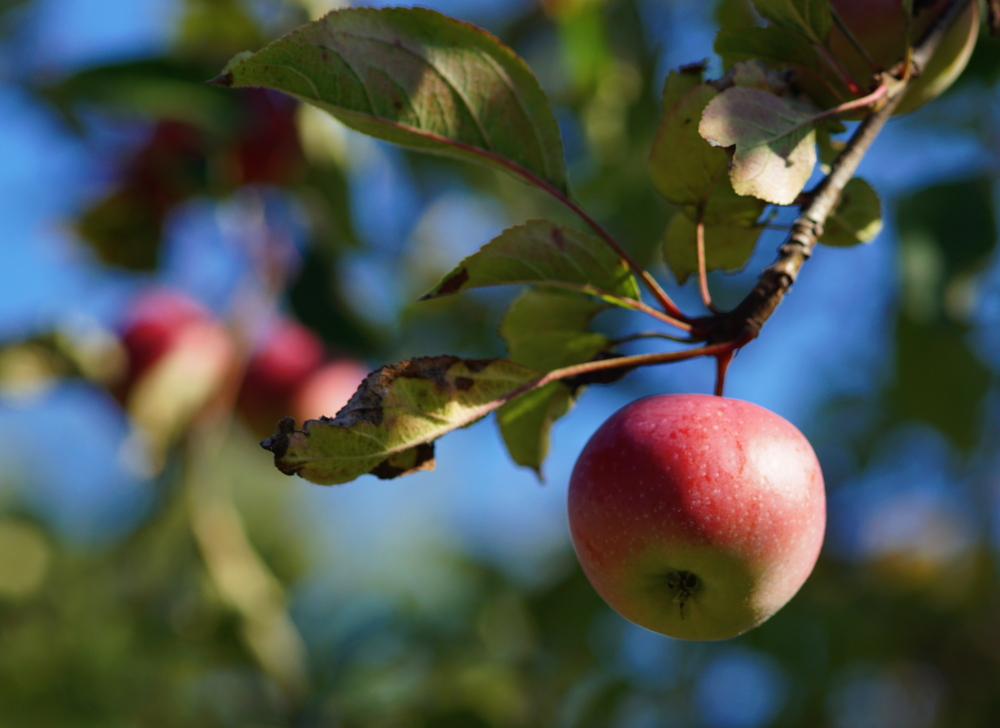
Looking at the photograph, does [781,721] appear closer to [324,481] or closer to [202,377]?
[202,377]

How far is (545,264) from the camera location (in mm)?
642

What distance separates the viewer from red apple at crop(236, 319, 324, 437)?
194cm

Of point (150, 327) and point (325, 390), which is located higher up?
point (150, 327)

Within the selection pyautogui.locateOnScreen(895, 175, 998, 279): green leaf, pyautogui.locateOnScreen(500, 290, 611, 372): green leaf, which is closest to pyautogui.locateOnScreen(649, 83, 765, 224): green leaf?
pyautogui.locateOnScreen(500, 290, 611, 372): green leaf

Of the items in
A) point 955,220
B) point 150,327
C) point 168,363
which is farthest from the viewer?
point 150,327

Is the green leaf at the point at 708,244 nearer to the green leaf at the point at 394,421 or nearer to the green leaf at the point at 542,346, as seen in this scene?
the green leaf at the point at 542,346

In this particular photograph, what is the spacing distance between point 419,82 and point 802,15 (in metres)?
0.29

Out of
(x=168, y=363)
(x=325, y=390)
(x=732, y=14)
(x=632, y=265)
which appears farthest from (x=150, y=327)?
(x=632, y=265)

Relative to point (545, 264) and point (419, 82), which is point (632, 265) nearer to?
point (545, 264)

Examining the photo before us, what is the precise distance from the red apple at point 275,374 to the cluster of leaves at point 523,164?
51.1 inches

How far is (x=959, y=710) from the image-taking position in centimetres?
224

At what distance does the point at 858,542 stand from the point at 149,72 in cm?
222

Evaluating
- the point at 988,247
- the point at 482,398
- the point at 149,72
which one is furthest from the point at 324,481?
the point at 149,72

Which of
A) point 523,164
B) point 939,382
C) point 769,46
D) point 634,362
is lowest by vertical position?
point 939,382
